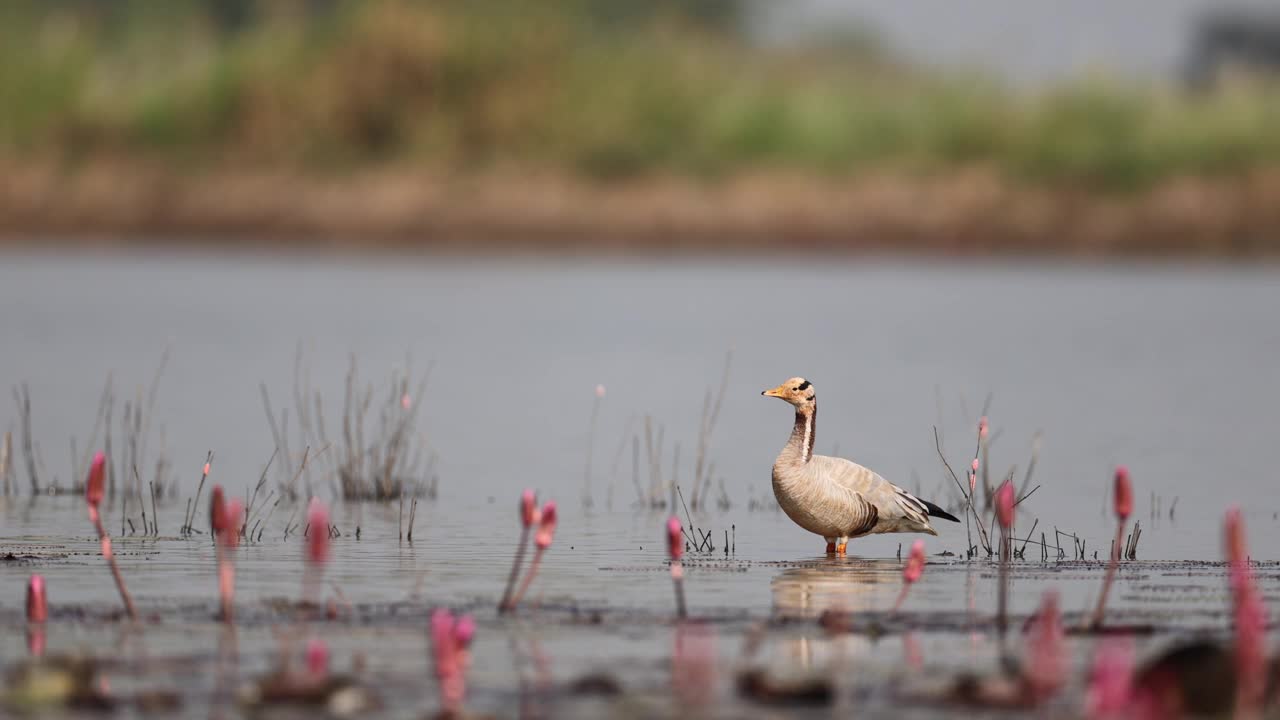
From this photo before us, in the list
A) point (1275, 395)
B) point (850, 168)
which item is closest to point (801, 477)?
point (1275, 395)

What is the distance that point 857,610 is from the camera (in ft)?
28.7

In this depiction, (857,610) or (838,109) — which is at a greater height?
(838,109)

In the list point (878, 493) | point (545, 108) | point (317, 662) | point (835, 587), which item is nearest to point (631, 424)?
point (878, 493)

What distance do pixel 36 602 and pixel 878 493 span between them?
14.2 feet

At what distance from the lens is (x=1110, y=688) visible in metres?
5.84

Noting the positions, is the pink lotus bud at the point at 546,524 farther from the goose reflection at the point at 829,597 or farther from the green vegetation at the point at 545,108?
the green vegetation at the point at 545,108

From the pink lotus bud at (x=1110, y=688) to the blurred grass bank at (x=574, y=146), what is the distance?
27.4m

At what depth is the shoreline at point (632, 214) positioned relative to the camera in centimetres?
3412

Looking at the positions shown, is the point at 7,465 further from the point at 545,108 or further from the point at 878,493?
the point at 545,108

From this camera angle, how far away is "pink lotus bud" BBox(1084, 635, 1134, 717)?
5.86 m

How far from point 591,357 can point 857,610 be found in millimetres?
14906

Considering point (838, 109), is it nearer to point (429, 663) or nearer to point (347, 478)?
point (347, 478)

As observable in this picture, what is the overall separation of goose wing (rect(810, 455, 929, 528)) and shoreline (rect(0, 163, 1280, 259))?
2289cm

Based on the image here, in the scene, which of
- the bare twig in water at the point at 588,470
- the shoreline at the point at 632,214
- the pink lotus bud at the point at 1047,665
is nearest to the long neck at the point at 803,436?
the bare twig in water at the point at 588,470
